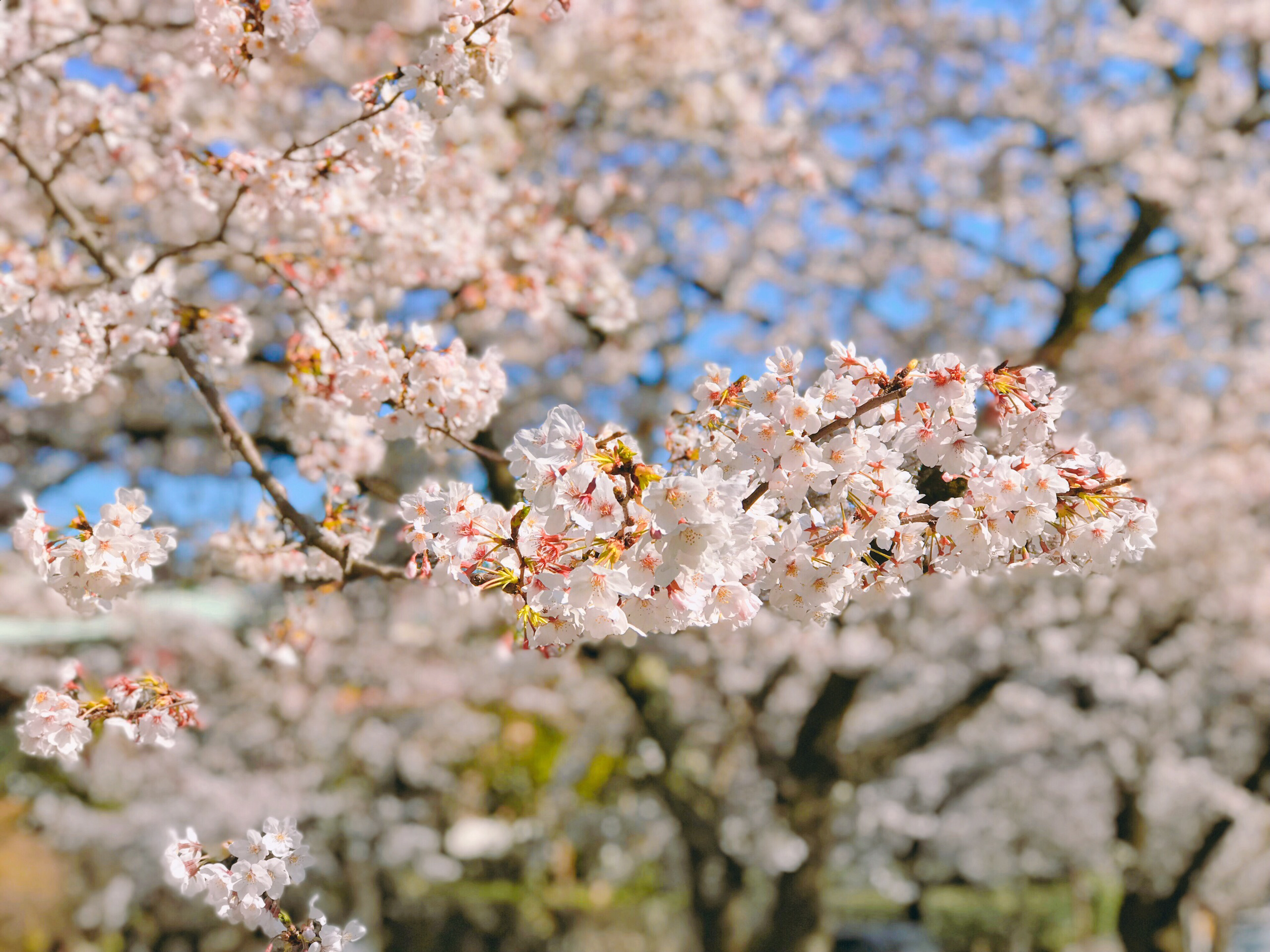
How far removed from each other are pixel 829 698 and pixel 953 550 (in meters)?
6.82

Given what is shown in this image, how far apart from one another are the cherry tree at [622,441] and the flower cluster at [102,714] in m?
0.01

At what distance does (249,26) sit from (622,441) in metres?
2.07

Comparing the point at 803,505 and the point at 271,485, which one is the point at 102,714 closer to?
the point at 271,485

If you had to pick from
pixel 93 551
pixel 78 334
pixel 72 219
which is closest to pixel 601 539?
pixel 93 551

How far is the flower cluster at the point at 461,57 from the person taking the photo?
285 centimetres

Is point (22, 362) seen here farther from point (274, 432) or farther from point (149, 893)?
point (149, 893)

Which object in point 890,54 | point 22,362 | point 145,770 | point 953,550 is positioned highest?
point 890,54

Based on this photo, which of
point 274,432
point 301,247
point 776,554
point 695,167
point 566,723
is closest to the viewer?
point 776,554

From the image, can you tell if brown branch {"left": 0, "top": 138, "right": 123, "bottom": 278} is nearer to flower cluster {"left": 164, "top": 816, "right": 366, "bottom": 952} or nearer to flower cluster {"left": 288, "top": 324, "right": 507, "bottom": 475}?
flower cluster {"left": 288, "top": 324, "right": 507, "bottom": 475}

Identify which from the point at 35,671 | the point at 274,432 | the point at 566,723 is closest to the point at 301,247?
the point at 274,432

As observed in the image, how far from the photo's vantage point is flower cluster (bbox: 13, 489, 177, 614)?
90.4 inches

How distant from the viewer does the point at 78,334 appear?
3145mm

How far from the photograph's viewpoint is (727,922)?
8.80 meters

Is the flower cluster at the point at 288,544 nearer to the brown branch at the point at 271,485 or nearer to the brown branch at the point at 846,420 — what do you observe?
the brown branch at the point at 271,485
